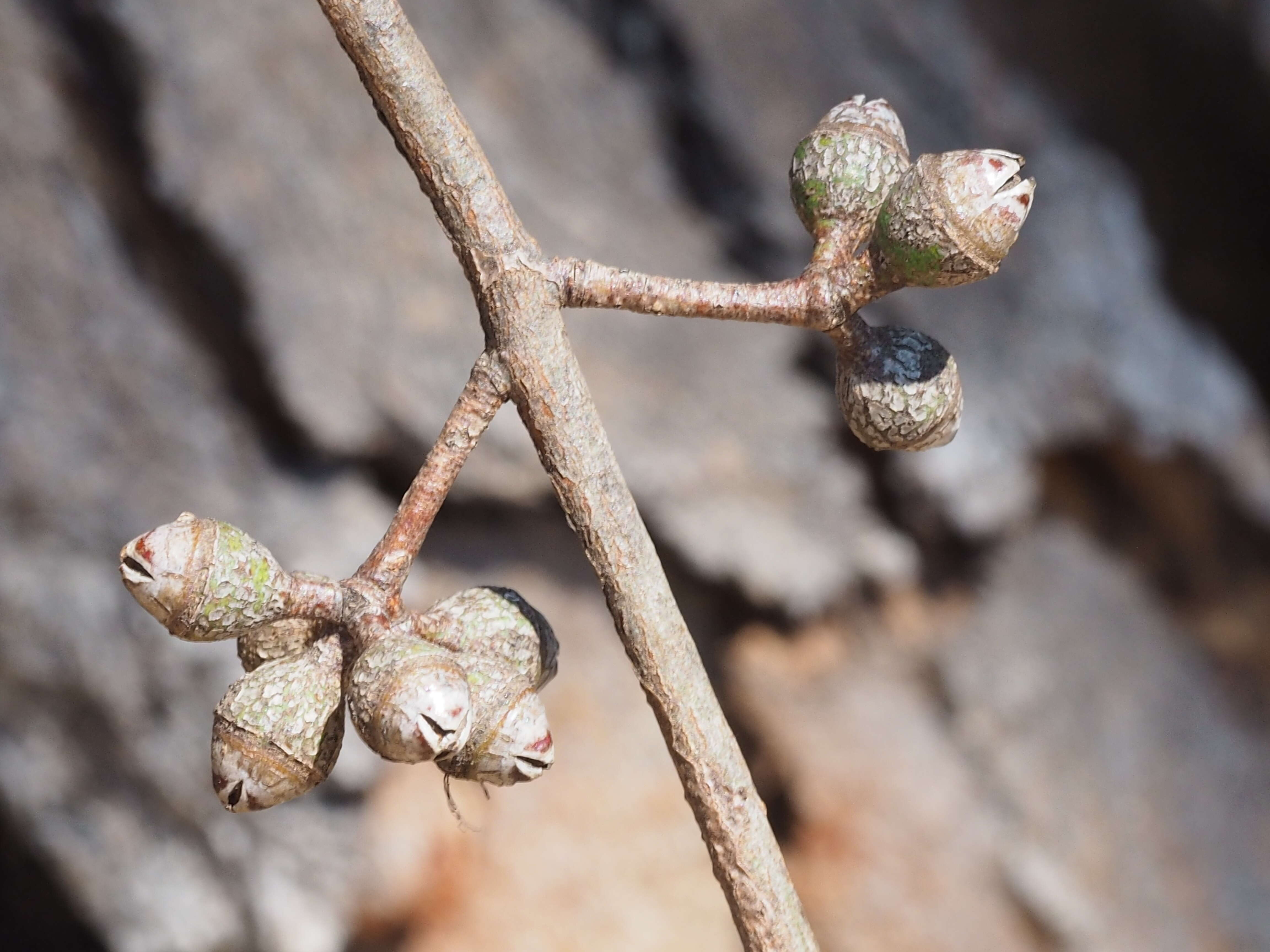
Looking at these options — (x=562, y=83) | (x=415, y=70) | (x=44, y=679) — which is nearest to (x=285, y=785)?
(x=415, y=70)

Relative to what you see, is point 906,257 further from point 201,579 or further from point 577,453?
point 201,579

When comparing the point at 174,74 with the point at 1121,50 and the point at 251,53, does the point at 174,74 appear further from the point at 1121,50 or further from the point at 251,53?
the point at 1121,50

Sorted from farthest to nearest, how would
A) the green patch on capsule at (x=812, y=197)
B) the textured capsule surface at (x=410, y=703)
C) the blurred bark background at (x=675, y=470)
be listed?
the blurred bark background at (x=675, y=470) → the green patch on capsule at (x=812, y=197) → the textured capsule surface at (x=410, y=703)

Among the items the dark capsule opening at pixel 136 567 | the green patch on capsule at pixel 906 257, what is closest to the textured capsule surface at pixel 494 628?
the dark capsule opening at pixel 136 567

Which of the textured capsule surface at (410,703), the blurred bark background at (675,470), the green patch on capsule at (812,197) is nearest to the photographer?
the textured capsule surface at (410,703)

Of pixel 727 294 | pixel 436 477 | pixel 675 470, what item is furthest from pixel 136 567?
pixel 675 470

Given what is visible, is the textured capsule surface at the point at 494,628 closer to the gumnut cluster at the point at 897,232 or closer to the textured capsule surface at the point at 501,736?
the textured capsule surface at the point at 501,736
